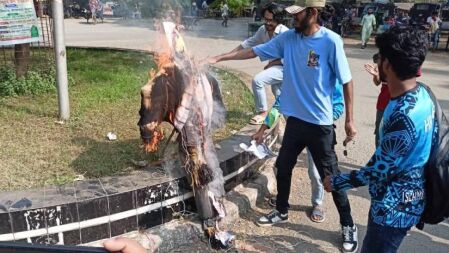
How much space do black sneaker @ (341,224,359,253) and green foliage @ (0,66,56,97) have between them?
482 centimetres

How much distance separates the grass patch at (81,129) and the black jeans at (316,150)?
127cm

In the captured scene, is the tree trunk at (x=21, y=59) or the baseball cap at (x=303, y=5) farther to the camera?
the tree trunk at (x=21, y=59)

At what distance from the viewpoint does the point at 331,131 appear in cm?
343

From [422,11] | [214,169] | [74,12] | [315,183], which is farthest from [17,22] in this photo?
[74,12]

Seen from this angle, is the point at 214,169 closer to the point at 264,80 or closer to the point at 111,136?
the point at 111,136

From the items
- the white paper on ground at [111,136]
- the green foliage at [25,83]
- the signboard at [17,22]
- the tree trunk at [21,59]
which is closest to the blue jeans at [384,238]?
the white paper on ground at [111,136]

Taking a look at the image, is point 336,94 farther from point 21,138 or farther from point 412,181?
point 21,138

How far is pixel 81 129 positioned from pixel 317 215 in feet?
8.83

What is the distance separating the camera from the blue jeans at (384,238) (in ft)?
7.72

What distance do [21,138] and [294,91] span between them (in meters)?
2.85

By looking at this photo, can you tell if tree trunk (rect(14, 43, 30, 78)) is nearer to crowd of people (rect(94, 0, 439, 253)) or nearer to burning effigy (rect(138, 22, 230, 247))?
crowd of people (rect(94, 0, 439, 253))

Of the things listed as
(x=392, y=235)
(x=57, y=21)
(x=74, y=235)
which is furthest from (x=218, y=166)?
(x=57, y=21)

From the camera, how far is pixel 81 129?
4.89 meters

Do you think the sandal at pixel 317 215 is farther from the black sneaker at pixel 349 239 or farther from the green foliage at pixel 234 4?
the green foliage at pixel 234 4
